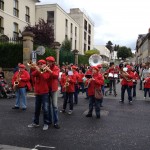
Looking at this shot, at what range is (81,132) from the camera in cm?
715

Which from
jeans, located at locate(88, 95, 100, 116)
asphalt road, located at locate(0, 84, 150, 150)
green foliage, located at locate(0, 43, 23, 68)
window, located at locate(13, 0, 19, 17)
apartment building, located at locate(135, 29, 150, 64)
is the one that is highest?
window, located at locate(13, 0, 19, 17)

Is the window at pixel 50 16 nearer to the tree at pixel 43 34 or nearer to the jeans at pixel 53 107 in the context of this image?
the tree at pixel 43 34

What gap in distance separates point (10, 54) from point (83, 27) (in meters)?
38.2

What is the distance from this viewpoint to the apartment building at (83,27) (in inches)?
2152

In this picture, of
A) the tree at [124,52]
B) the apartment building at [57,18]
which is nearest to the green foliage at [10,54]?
the apartment building at [57,18]

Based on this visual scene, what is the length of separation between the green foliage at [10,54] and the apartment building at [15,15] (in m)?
11.4

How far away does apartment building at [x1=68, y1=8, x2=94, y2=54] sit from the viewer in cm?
5466

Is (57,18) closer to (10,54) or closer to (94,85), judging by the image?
(10,54)

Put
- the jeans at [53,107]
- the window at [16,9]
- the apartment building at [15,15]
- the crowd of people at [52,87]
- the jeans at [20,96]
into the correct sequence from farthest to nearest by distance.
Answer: the window at [16,9], the apartment building at [15,15], the jeans at [20,96], the jeans at [53,107], the crowd of people at [52,87]

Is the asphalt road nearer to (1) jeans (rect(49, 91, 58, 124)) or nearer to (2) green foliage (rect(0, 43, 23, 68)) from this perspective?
(1) jeans (rect(49, 91, 58, 124))

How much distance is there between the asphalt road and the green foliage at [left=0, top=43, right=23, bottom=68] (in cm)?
849

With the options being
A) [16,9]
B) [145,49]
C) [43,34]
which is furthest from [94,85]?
[145,49]

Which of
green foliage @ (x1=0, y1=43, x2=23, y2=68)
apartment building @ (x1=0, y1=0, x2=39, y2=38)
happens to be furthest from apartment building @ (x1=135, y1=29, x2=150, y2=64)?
green foliage @ (x1=0, y1=43, x2=23, y2=68)

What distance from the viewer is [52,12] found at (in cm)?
4072
